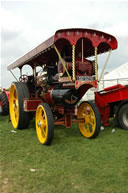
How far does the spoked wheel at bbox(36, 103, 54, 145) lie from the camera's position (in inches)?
136

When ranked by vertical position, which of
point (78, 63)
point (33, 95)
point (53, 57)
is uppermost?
point (53, 57)

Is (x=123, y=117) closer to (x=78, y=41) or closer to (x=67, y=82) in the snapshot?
(x=67, y=82)

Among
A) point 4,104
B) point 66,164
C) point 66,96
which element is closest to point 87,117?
point 66,96

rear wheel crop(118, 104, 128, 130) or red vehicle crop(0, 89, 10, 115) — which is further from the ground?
red vehicle crop(0, 89, 10, 115)

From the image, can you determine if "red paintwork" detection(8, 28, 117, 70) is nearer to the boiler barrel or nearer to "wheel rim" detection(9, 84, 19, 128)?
the boiler barrel

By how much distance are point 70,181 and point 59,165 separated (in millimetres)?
503

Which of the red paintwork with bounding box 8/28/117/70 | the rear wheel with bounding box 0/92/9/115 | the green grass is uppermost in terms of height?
the red paintwork with bounding box 8/28/117/70

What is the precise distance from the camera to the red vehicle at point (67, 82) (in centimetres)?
349

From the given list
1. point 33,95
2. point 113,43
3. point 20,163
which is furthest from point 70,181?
point 33,95

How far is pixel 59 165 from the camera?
2.78 metres

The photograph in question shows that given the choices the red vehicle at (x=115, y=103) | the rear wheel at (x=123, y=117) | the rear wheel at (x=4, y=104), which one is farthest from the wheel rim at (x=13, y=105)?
the rear wheel at (x=123, y=117)

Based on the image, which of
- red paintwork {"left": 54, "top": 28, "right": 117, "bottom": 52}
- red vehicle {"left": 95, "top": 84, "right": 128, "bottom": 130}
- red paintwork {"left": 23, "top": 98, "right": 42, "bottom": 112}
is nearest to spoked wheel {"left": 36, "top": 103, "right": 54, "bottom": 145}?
red paintwork {"left": 23, "top": 98, "right": 42, "bottom": 112}

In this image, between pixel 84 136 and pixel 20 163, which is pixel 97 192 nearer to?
pixel 20 163

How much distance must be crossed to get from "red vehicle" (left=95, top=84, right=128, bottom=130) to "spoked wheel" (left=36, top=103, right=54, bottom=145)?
177cm
